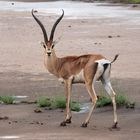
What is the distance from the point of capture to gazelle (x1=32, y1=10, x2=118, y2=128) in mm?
11398

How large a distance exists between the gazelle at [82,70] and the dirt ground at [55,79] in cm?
52

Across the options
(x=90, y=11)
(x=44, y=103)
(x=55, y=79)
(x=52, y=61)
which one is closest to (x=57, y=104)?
(x=44, y=103)

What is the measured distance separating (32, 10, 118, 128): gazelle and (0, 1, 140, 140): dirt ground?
1.72 feet

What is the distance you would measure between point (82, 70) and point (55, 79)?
633 centimetres

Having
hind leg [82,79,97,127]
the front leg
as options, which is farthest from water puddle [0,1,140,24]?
hind leg [82,79,97,127]

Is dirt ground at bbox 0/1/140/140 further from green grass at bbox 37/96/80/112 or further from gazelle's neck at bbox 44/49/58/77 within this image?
gazelle's neck at bbox 44/49/58/77

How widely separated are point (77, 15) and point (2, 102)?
2446 cm

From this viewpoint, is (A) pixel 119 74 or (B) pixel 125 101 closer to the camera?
(B) pixel 125 101

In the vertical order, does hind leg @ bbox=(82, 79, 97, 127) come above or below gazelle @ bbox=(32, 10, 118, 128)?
below

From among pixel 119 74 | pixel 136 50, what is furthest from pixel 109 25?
pixel 119 74

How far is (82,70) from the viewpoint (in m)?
11.5

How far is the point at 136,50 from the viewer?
952 inches

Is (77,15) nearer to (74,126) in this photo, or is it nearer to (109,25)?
(109,25)

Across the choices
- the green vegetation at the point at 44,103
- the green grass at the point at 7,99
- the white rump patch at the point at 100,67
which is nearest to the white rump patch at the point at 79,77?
the white rump patch at the point at 100,67
